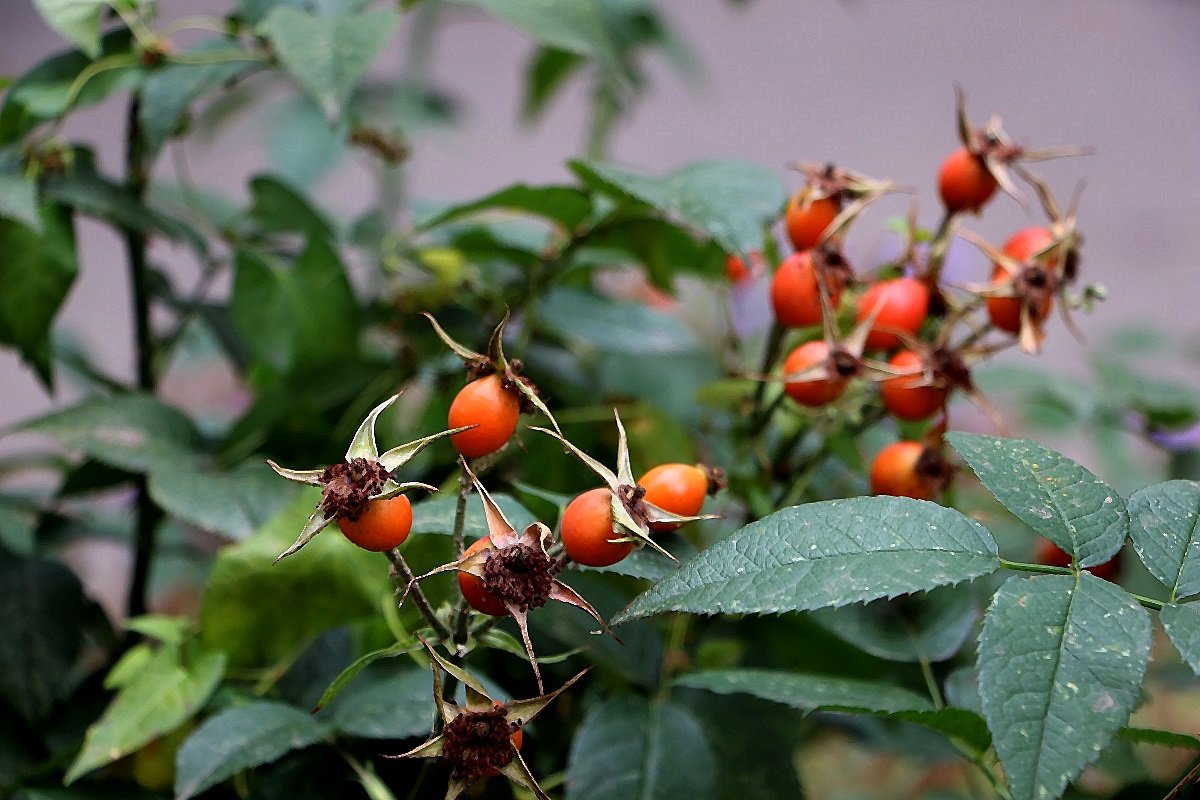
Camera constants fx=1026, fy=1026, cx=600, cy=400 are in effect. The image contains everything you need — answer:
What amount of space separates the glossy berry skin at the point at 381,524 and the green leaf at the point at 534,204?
208 millimetres

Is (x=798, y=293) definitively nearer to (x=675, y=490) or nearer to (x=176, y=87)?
(x=675, y=490)

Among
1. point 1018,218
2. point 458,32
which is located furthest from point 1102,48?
point 458,32

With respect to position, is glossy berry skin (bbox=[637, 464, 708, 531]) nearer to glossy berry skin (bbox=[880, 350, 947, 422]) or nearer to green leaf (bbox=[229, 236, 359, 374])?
glossy berry skin (bbox=[880, 350, 947, 422])

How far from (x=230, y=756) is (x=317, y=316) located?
23 centimetres

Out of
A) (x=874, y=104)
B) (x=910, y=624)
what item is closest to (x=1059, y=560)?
(x=910, y=624)

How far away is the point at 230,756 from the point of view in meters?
0.29

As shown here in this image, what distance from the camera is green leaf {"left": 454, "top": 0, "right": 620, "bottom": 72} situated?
1.42 feet

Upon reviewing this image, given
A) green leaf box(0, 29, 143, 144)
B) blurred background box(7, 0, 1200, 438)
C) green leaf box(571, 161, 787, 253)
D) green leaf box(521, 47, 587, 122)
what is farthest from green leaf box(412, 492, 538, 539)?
blurred background box(7, 0, 1200, 438)

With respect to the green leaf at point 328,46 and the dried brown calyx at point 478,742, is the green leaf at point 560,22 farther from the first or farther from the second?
the dried brown calyx at point 478,742

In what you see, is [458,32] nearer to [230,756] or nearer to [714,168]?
[714,168]

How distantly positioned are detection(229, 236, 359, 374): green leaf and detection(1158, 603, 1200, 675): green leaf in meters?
0.35

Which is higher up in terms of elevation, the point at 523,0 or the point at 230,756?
the point at 523,0

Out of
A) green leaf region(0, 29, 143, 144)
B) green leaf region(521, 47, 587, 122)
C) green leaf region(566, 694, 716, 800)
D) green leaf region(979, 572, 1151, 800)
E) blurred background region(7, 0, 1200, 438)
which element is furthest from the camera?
blurred background region(7, 0, 1200, 438)

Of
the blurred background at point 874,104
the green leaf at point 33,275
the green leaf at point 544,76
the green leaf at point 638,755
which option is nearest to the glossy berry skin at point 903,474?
the green leaf at point 638,755
